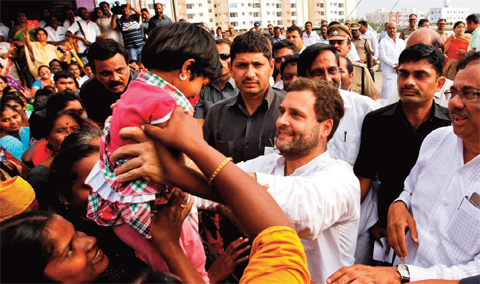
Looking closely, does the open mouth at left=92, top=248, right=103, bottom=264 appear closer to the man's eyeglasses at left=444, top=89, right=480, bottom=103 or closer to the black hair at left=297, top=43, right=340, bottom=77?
the man's eyeglasses at left=444, top=89, right=480, bottom=103

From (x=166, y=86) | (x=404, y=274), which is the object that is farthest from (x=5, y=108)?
(x=404, y=274)

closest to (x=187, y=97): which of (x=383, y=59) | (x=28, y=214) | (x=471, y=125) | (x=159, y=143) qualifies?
(x=159, y=143)

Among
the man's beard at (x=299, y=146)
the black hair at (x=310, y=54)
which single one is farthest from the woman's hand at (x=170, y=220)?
the black hair at (x=310, y=54)

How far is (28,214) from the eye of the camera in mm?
1460

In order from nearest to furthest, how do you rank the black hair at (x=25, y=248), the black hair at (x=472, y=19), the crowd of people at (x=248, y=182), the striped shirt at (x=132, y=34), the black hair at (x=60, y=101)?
the black hair at (x=25, y=248), the crowd of people at (x=248, y=182), the black hair at (x=60, y=101), the black hair at (x=472, y=19), the striped shirt at (x=132, y=34)

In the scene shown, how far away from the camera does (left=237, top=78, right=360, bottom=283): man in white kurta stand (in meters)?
1.77

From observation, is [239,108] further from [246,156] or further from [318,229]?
[318,229]

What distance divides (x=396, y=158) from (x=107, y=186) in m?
2.13

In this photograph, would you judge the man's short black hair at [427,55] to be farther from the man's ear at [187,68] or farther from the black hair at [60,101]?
the black hair at [60,101]

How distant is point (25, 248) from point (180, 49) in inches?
47.9

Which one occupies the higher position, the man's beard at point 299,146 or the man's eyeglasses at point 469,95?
the man's eyeglasses at point 469,95

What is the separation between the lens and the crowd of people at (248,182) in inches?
52.4

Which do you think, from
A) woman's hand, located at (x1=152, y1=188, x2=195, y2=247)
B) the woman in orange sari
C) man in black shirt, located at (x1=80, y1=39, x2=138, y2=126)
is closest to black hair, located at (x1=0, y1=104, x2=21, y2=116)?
man in black shirt, located at (x1=80, y1=39, x2=138, y2=126)

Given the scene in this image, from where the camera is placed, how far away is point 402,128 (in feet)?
8.29
